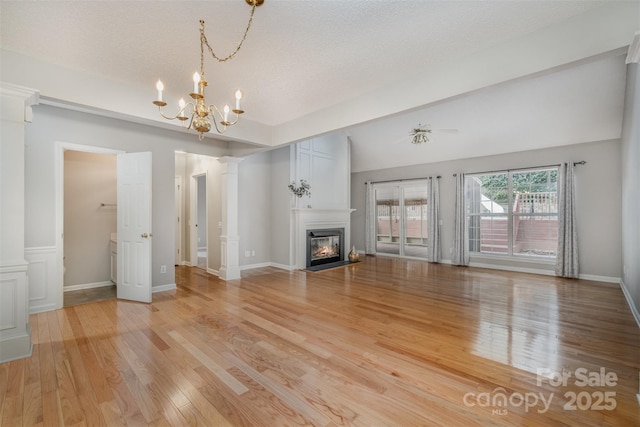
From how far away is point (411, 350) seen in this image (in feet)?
8.54

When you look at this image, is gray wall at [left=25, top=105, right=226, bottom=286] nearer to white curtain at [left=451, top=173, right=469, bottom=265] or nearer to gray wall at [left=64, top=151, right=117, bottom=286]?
gray wall at [left=64, top=151, right=117, bottom=286]

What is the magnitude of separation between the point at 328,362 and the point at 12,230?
10.2 ft

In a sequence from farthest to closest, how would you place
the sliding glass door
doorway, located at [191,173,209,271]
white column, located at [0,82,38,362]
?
the sliding glass door
doorway, located at [191,173,209,271]
white column, located at [0,82,38,362]

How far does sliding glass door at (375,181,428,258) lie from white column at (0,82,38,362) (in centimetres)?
760

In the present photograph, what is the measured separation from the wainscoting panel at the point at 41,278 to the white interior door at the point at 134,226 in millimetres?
728

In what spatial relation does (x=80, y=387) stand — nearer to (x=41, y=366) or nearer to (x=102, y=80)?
(x=41, y=366)

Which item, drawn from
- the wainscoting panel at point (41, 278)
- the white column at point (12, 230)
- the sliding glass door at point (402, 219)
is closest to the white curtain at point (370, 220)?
the sliding glass door at point (402, 219)

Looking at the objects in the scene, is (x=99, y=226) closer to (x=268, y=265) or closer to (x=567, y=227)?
(x=268, y=265)

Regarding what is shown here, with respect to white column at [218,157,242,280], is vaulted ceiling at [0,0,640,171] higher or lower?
higher

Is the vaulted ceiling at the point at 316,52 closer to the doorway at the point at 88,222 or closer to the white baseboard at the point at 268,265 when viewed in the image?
the doorway at the point at 88,222

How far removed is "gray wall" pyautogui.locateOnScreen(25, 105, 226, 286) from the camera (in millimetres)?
3611

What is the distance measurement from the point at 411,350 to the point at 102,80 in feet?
14.8

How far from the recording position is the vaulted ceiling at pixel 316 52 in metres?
2.11

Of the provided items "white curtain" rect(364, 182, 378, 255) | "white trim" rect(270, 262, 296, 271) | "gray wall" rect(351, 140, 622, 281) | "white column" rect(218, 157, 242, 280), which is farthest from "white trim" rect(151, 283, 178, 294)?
"gray wall" rect(351, 140, 622, 281)
